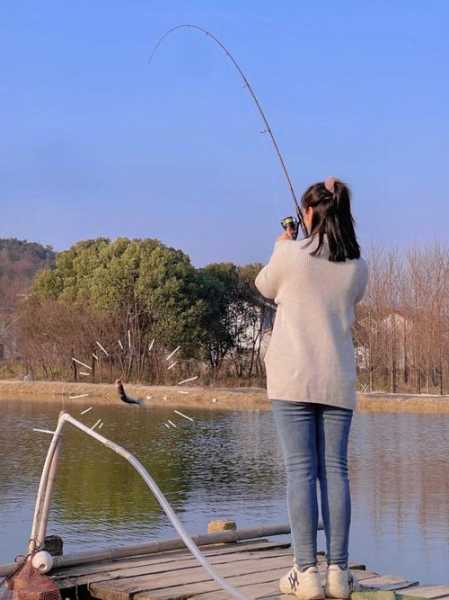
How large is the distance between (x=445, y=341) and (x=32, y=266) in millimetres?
42588

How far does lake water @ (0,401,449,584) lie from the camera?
714 cm

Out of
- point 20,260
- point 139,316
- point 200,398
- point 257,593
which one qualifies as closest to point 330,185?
point 257,593

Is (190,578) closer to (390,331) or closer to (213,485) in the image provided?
(213,485)

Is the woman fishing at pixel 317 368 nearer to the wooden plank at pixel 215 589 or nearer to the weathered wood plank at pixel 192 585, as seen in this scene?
the wooden plank at pixel 215 589

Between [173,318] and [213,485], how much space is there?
53.6 feet

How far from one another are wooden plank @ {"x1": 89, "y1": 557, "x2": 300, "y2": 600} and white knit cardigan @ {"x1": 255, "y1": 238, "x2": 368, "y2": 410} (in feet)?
3.21

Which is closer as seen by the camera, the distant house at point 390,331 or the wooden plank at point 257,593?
the wooden plank at point 257,593

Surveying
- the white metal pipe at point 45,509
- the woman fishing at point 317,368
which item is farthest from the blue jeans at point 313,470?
the white metal pipe at point 45,509

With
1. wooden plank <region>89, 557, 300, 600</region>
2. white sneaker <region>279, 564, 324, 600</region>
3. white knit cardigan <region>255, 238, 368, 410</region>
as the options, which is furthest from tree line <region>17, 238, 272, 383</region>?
white knit cardigan <region>255, 238, 368, 410</region>

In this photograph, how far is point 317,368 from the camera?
11.1ft

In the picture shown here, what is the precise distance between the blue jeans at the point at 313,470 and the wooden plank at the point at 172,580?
596 millimetres

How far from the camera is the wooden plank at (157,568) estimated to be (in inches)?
165

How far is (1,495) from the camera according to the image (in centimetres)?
896

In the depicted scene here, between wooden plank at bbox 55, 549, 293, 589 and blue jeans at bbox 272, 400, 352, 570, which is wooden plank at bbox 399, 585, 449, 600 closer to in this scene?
blue jeans at bbox 272, 400, 352, 570
